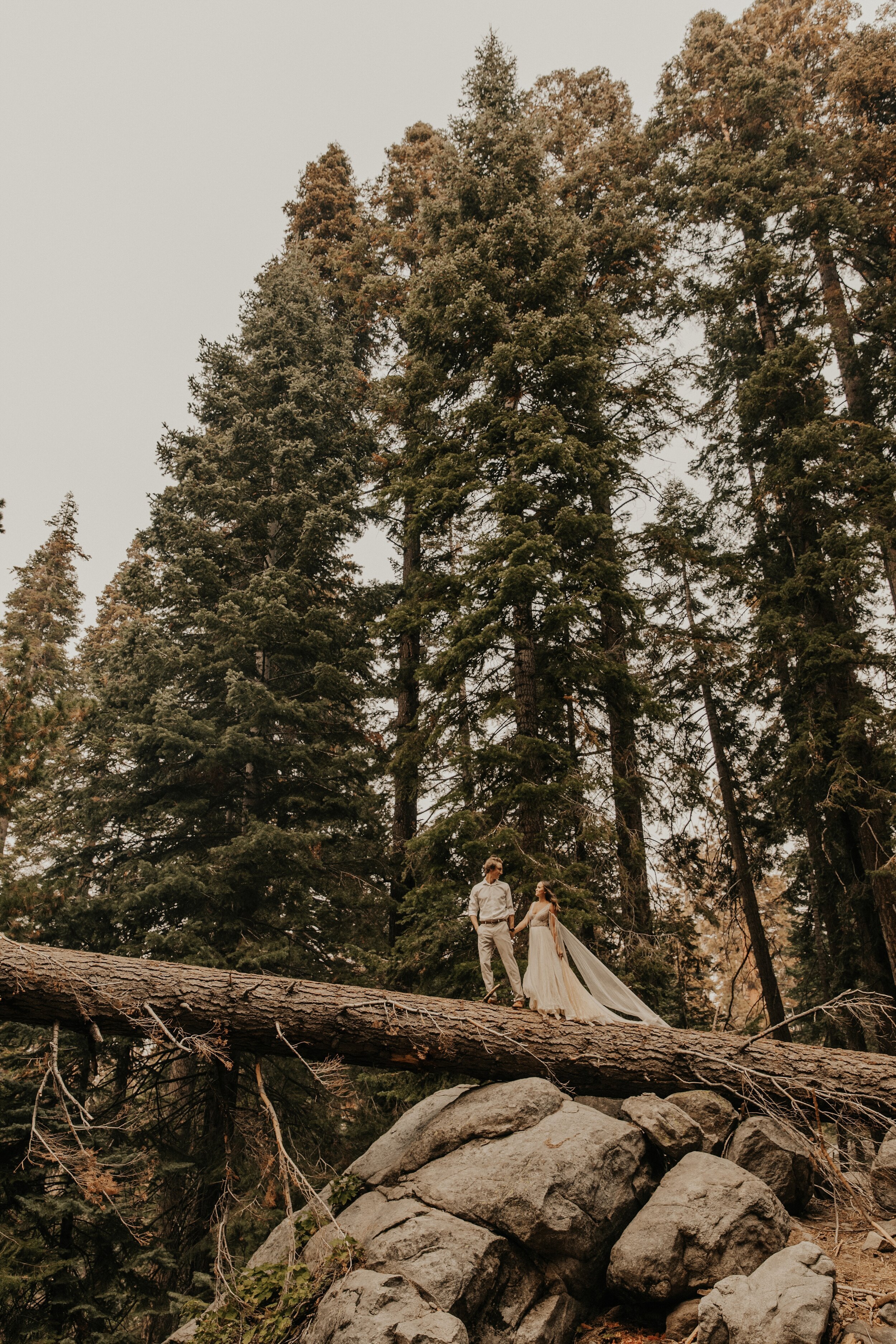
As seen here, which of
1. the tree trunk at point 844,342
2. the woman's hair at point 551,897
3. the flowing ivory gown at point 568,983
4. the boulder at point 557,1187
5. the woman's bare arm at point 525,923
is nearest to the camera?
the boulder at point 557,1187

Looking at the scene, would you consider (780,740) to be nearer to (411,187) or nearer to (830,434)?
(830,434)

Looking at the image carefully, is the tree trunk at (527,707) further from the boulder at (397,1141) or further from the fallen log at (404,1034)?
the boulder at (397,1141)

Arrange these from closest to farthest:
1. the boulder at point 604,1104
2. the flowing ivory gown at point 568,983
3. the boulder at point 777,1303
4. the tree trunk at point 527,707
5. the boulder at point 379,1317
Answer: the boulder at point 777,1303 → the boulder at point 379,1317 → the boulder at point 604,1104 → the flowing ivory gown at point 568,983 → the tree trunk at point 527,707

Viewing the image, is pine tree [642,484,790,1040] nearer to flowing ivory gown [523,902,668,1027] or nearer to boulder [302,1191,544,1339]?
flowing ivory gown [523,902,668,1027]

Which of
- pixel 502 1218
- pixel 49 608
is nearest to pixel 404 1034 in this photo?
pixel 502 1218

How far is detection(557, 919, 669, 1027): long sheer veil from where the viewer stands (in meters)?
8.48

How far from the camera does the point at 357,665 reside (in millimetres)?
13750

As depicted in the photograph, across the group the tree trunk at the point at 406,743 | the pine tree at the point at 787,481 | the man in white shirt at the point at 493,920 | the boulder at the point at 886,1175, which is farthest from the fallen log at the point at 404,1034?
the pine tree at the point at 787,481

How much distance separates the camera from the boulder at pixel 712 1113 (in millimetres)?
7184

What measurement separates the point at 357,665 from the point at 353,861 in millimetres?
3433

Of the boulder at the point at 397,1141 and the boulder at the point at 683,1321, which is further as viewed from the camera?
the boulder at the point at 397,1141

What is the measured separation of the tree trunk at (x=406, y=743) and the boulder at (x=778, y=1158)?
513 cm

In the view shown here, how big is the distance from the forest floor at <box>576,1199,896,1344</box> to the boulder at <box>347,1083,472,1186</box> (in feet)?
6.61

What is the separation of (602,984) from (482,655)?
17.0 feet
